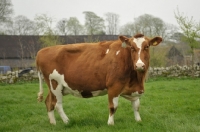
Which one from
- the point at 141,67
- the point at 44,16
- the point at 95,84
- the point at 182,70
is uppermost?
the point at 44,16

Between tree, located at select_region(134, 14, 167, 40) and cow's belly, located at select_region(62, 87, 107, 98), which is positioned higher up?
tree, located at select_region(134, 14, 167, 40)

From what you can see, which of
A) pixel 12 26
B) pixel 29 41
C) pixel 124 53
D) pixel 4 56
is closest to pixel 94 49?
pixel 124 53

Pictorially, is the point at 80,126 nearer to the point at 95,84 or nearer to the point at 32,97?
the point at 95,84

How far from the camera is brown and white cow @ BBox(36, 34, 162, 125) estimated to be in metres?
5.80

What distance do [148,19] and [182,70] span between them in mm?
25390

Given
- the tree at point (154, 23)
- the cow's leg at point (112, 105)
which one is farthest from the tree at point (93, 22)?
the cow's leg at point (112, 105)

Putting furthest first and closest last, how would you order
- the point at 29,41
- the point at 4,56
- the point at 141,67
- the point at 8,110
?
the point at 29,41, the point at 4,56, the point at 8,110, the point at 141,67

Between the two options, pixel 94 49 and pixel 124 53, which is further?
pixel 94 49

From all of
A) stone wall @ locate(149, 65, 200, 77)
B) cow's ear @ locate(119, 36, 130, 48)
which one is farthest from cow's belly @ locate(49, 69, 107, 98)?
stone wall @ locate(149, 65, 200, 77)

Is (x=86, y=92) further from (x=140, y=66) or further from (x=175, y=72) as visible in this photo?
(x=175, y=72)

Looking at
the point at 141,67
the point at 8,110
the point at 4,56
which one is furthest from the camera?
the point at 4,56

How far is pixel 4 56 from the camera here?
37156 mm

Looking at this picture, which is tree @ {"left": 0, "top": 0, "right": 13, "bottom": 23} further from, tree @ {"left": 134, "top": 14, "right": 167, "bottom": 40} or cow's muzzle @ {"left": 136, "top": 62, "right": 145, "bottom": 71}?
cow's muzzle @ {"left": 136, "top": 62, "right": 145, "bottom": 71}

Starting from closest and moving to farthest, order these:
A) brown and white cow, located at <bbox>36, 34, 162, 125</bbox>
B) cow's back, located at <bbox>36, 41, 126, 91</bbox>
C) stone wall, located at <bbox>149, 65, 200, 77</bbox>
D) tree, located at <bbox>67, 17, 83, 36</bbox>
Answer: brown and white cow, located at <bbox>36, 34, 162, 125</bbox> → cow's back, located at <bbox>36, 41, 126, 91</bbox> → stone wall, located at <bbox>149, 65, 200, 77</bbox> → tree, located at <bbox>67, 17, 83, 36</bbox>
